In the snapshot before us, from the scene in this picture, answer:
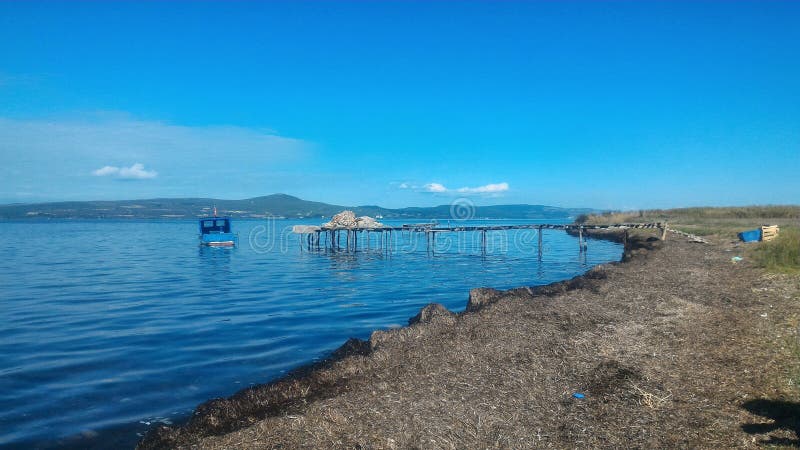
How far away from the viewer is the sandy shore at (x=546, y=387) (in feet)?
16.9

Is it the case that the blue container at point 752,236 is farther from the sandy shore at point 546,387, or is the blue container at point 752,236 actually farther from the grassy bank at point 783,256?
the sandy shore at point 546,387

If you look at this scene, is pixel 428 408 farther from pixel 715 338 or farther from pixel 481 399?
pixel 715 338

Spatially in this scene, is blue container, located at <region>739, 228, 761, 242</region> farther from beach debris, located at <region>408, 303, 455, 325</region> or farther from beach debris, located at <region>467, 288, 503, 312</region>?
beach debris, located at <region>408, 303, 455, 325</region>

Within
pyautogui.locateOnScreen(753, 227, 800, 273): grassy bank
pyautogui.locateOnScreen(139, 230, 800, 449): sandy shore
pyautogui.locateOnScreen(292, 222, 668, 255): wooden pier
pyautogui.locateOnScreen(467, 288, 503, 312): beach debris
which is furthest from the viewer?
pyautogui.locateOnScreen(292, 222, 668, 255): wooden pier

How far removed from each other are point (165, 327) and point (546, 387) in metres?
11.6

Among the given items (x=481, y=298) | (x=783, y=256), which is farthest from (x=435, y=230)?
(x=481, y=298)

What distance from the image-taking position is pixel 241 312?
54.5 feet

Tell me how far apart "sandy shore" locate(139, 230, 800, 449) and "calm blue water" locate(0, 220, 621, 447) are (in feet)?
5.63

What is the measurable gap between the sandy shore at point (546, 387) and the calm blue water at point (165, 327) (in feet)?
5.63

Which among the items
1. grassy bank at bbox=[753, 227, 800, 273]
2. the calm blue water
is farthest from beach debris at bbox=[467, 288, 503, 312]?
grassy bank at bbox=[753, 227, 800, 273]

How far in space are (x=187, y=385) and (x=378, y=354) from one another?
3688 mm

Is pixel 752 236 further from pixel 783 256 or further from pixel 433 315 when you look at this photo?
pixel 433 315

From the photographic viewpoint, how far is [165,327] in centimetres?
1427

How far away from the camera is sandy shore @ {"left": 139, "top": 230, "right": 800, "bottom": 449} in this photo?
16.9 feet
